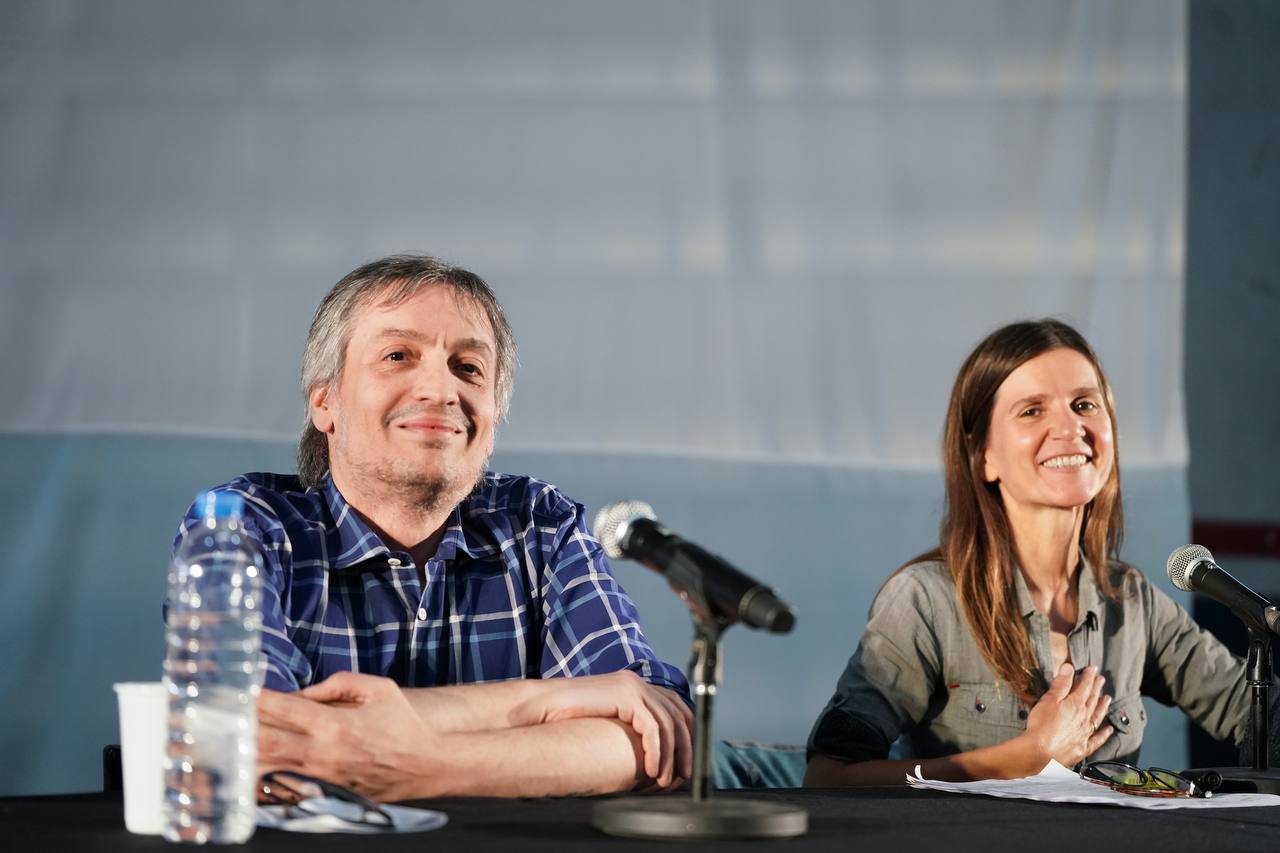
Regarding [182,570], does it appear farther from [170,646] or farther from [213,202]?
[213,202]

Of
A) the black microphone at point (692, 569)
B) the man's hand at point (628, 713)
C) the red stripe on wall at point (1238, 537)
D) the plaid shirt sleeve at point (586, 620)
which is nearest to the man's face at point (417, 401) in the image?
the plaid shirt sleeve at point (586, 620)

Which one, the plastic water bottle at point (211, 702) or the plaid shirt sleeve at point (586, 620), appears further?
the plaid shirt sleeve at point (586, 620)

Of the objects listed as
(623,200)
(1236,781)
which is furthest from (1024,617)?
(623,200)

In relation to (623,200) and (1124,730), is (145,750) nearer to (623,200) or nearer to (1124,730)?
(1124,730)

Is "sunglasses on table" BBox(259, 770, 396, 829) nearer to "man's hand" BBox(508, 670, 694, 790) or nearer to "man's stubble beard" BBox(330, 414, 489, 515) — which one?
"man's hand" BBox(508, 670, 694, 790)

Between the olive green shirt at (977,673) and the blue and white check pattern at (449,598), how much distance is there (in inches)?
17.1

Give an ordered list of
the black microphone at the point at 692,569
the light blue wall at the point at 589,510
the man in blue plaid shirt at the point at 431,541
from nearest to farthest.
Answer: the black microphone at the point at 692,569
the man in blue plaid shirt at the point at 431,541
the light blue wall at the point at 589,510

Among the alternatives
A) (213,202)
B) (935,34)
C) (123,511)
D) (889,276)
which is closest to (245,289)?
(213,202)

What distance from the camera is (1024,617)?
2.39m

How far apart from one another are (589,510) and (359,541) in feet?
5.04

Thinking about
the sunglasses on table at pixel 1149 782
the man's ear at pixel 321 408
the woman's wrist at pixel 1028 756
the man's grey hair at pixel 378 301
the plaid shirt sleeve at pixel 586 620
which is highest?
the man's grey hair at pixel 378 301

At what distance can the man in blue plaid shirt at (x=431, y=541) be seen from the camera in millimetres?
1899

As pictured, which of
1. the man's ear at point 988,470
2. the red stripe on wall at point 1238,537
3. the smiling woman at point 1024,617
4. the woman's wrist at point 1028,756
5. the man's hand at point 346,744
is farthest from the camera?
the red stripe on wall at point 1238,537

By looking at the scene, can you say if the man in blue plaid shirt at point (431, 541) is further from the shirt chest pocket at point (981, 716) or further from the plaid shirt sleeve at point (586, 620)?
the shirt chest pocket at point (981, 716)
